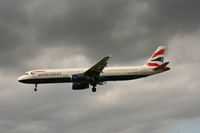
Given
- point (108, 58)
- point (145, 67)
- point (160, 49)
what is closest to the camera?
point (108, 58)

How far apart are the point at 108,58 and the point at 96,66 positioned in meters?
3.00

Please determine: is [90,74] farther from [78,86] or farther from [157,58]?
[157,58]

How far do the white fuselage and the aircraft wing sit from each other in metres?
1.27

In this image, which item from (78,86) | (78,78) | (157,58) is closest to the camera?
(78,78)

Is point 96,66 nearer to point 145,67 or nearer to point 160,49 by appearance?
point 145,67

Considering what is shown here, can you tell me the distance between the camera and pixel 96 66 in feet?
259

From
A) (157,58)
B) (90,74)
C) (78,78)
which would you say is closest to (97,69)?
(90,74)

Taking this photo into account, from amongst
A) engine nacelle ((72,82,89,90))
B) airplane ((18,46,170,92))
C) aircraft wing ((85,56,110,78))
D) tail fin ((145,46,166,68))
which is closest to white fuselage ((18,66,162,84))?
airplane ((18,46,170,92))

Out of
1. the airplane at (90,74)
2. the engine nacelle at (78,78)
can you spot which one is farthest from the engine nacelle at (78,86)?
the engine nacelle at (78,78)

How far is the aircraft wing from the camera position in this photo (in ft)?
257

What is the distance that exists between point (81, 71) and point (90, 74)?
2738 mm

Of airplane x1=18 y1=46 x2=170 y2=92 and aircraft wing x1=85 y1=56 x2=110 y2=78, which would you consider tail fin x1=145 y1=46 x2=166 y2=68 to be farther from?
aircraft wing x1=85 y1=56 x2=110 y2=78

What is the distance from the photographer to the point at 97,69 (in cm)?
7962

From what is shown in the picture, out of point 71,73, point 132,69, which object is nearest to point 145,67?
point 132,69
